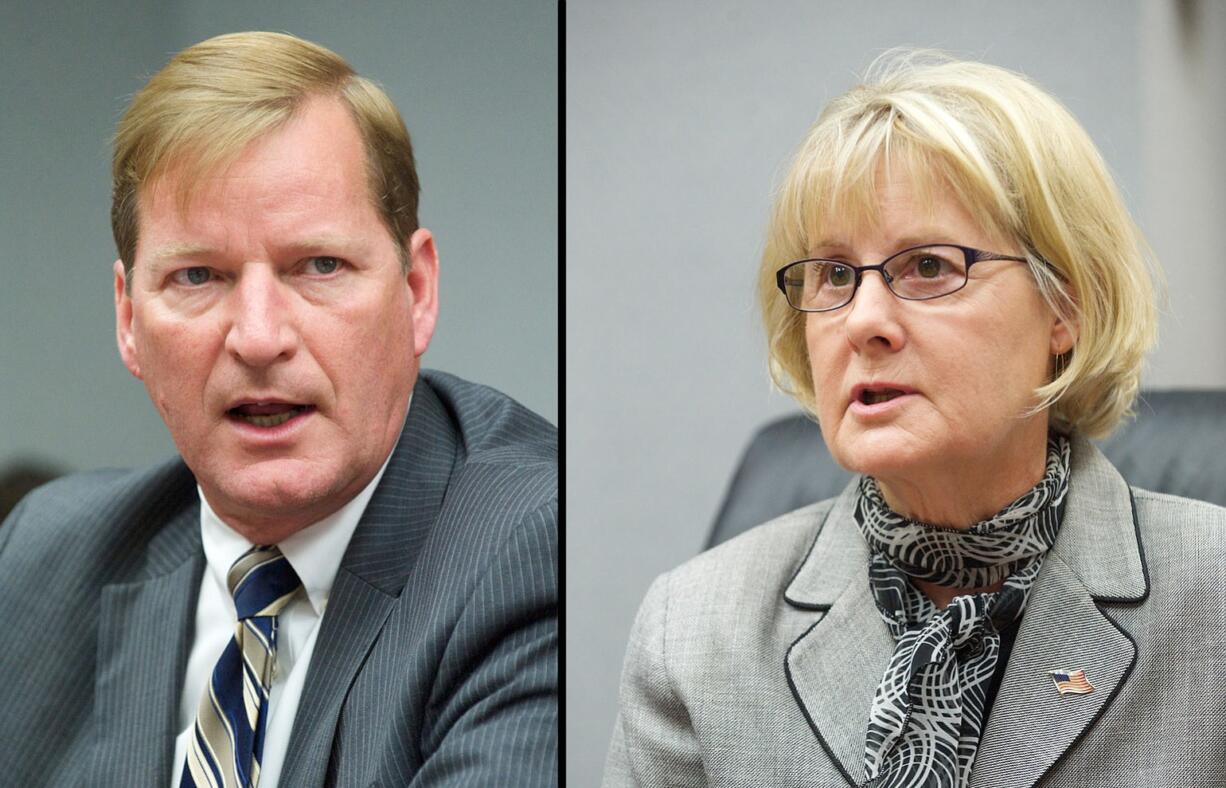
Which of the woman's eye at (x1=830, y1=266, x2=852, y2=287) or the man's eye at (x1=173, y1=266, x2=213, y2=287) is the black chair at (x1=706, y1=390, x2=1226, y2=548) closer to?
the woman's eye at (x1=830, y1=266, x2=852, y2=287)

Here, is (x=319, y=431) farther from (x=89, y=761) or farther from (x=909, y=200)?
(x=909, y=200)

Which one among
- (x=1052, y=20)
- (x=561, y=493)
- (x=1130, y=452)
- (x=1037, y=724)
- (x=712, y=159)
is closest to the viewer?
(x=1037, y=724)

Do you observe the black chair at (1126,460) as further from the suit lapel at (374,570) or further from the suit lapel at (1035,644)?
the suit lapel at (374,570)

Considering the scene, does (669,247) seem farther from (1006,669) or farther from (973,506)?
(1006,669)

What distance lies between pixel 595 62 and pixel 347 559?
1441 mm

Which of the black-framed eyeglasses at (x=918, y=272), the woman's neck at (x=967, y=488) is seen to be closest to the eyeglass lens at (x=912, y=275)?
the black-framed eyeglasses at (x=918, y=272)

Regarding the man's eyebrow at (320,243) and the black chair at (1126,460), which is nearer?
the man's eyebrow at (320,243)

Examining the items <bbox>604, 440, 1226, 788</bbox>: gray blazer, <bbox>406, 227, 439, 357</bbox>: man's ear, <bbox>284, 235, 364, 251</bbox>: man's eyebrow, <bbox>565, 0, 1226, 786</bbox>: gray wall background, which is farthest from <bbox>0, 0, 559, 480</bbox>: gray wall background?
<bbox>565, 0, 1226, 786</bbox>: gray wall background

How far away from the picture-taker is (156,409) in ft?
5.75

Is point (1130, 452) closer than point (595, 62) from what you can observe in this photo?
Yes

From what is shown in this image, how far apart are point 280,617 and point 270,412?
0.24 meters

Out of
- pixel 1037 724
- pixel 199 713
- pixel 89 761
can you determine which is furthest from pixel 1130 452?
pixel 89 761

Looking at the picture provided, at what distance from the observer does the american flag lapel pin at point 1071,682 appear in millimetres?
1564

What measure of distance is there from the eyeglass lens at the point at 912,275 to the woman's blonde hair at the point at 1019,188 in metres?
0.05
